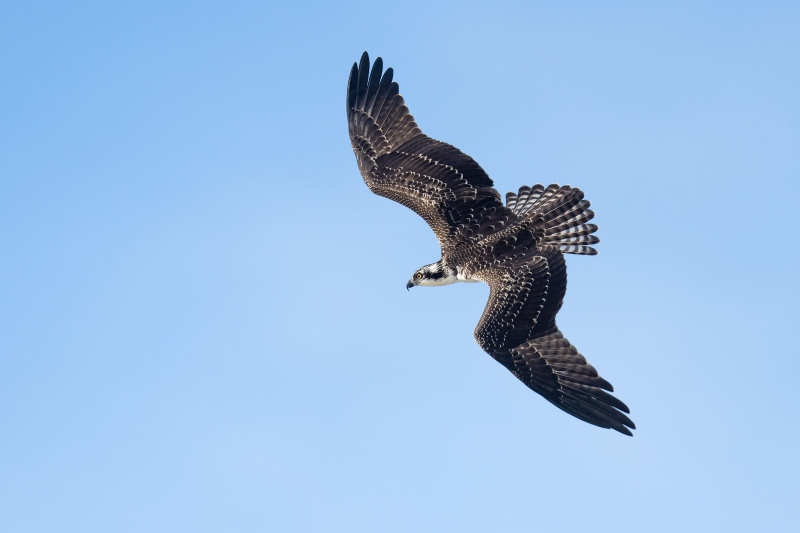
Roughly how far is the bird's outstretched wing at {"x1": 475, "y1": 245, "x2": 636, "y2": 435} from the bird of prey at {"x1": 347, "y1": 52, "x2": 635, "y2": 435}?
0.02 meters

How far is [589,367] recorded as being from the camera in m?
20.2

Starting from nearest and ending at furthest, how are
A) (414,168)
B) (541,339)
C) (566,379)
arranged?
(566,379)
(541,339)
(414,168)

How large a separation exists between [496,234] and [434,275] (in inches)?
63.7

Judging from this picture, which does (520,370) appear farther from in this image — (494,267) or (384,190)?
(384,190)

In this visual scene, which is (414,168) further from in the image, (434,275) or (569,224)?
(569,224)

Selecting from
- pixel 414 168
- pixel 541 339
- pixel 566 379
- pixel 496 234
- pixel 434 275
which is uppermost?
pixel 414 168

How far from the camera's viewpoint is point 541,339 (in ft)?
68.6

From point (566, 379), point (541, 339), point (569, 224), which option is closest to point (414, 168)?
point (569, 224)

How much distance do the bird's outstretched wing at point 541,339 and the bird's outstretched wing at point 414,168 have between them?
4.12 feet

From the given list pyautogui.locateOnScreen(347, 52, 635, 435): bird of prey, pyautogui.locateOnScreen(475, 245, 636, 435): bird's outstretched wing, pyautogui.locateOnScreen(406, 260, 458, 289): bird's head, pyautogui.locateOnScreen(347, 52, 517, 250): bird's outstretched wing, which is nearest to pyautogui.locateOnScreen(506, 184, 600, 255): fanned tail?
pyautogui.locateOnScreen(347, 52, 635, 435): bird of prey

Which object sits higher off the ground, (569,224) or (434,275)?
(569,224)

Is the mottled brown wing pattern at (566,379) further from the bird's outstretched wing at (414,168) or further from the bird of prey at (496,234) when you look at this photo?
the bird's outstretched wing at (414,168)

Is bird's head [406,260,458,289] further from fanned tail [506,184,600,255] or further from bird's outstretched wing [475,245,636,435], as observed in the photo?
fanned tail [506,184,600,255]

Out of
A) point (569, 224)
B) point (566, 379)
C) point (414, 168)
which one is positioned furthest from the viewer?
point (414, 168)
